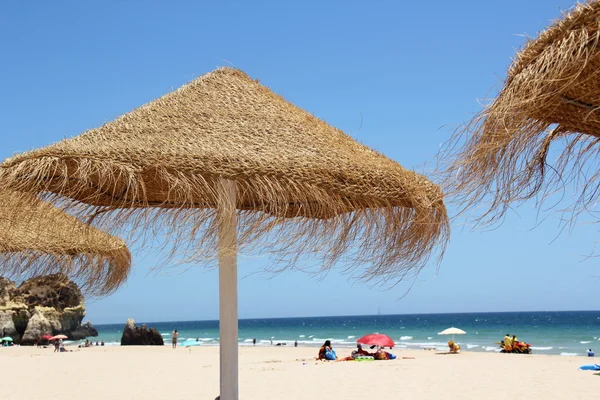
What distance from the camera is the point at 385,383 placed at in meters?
11.9

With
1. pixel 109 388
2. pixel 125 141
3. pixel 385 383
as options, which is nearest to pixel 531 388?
pixel 385 383

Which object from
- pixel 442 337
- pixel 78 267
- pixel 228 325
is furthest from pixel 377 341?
pixel 442 337

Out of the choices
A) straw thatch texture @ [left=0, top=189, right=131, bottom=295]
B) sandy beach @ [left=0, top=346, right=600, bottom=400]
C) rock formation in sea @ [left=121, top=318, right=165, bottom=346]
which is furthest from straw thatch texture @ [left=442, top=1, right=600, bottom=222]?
rock formation in sea @ [left=121, top=318, right=165, bottom=346]

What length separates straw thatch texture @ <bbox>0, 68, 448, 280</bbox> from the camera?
423cm

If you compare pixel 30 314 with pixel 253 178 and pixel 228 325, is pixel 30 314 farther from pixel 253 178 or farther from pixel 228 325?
pixel 253 178

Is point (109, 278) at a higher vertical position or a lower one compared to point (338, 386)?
higher

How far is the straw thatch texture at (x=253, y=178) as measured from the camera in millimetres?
4230

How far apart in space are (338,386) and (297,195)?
7912 mm

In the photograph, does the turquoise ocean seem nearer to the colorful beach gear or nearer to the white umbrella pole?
the colorful beach gear

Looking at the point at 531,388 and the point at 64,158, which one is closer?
the point at 64,158

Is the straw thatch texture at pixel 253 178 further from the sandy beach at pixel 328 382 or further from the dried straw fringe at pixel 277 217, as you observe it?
the sandy beach at pixel 328 382

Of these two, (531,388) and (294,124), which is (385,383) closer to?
(531,388)

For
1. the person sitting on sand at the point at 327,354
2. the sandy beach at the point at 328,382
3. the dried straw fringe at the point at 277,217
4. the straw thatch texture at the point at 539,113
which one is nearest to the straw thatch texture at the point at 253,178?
the dried straw fringe at the point at 277,217

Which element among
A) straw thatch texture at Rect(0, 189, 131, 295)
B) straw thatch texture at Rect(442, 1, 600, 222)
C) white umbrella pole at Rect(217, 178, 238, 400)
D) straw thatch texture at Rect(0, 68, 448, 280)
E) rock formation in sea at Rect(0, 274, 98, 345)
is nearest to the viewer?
straw thatch texture at Rect(442, 1, 600, 222)
